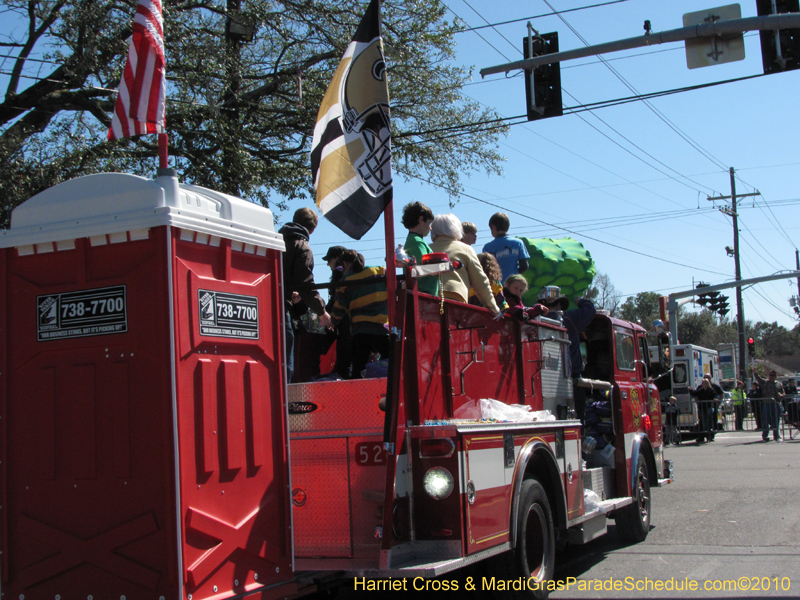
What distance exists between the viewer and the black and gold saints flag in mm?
5035

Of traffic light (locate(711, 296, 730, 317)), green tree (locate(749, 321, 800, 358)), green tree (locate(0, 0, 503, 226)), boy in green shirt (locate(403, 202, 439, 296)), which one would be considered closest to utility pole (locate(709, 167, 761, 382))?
traffic light (locate(711, 296, 730, 317))

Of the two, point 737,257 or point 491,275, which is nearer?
point 491,275

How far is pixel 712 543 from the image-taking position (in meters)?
8.05

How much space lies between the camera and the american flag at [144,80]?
432 centimetres

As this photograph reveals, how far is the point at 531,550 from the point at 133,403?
11.1ft

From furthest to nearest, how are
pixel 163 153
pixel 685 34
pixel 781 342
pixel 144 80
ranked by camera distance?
pixel 781 342 < pixel 685 34 < pixel 144 80 < pixel 163 153

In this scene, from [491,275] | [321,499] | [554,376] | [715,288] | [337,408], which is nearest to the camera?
[321,499]

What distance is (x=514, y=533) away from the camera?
519 centimetres

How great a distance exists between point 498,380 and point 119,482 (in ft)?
10.0

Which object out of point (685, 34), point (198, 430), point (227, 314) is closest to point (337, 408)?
point (227, 314)

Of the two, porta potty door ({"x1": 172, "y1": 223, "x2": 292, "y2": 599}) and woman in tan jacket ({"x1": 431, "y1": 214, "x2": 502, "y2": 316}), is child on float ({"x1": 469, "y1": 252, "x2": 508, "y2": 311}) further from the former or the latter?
porta potty door ({"x1": 172, "y1": 223, "x2": 292, "y2": 599})

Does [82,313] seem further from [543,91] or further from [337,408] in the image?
[543,91]

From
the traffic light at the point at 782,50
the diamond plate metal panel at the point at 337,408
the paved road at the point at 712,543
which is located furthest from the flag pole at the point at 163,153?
the traffic light at the point at 782,50

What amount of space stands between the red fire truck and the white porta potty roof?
0.4 inches
